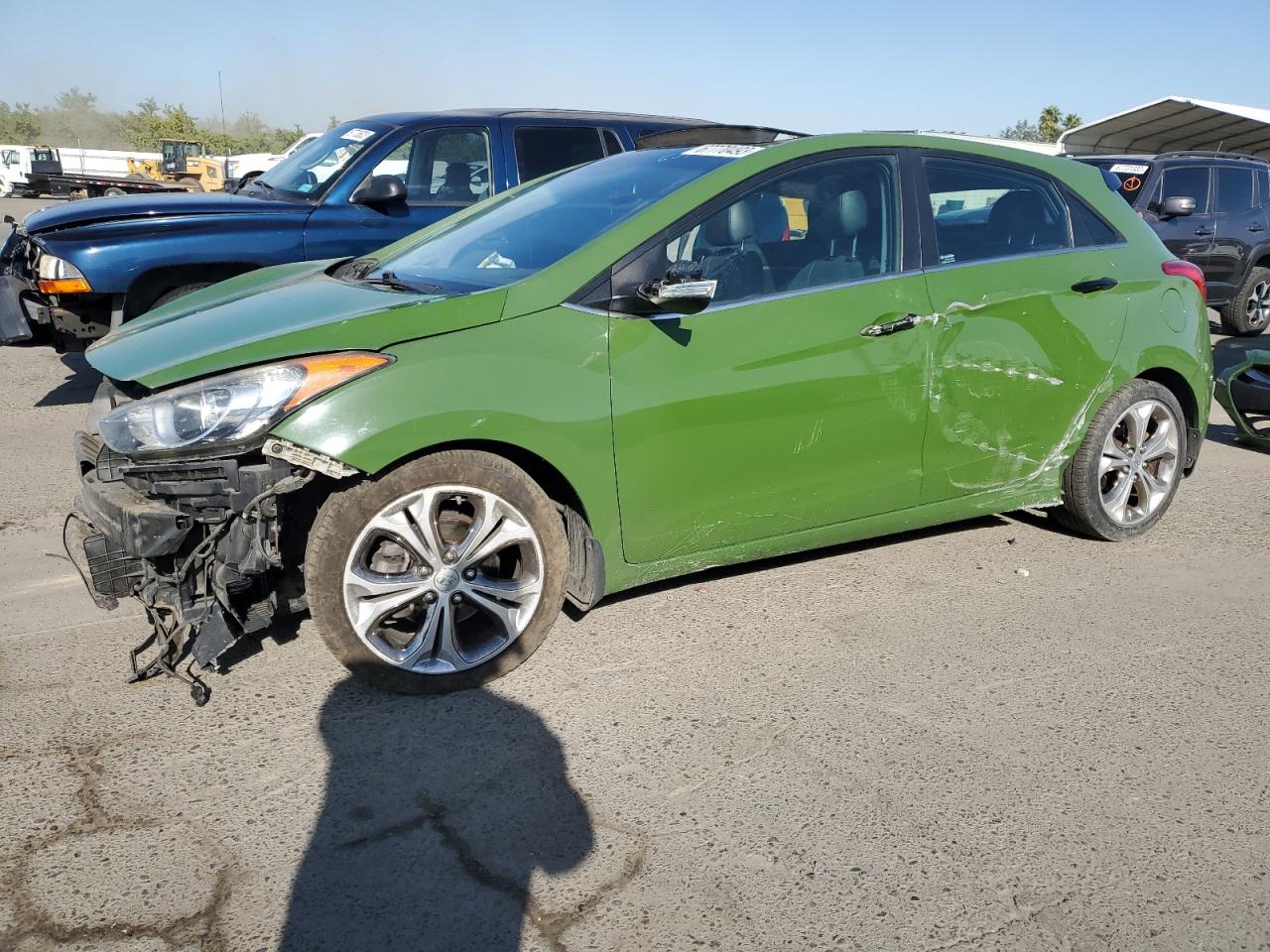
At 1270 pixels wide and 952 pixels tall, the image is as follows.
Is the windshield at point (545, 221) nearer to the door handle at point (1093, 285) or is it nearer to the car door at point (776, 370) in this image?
the car door at point (776, 370)

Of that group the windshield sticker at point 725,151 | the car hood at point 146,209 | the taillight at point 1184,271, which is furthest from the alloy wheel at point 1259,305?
the car hood at point 146,209

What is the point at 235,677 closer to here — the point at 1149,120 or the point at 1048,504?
the point at 1048,504

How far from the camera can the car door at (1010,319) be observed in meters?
4.27

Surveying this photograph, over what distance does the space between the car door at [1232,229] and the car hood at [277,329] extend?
10.3 metres

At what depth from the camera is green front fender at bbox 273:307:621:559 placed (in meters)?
3.20

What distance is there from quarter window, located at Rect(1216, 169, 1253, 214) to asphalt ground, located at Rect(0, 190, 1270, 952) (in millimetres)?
8592

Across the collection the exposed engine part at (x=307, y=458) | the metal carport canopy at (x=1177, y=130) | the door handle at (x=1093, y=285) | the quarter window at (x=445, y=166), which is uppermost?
the metal carport canopy at (x=1177, y=130)

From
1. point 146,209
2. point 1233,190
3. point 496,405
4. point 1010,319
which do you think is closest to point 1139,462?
point 1010,319

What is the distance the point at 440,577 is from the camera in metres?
3.42

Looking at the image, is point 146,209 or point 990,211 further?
point 146,209

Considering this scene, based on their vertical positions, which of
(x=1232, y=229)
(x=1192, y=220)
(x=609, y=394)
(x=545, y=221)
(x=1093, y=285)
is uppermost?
(x=545, y=221)

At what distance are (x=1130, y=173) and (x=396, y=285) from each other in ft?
32.2

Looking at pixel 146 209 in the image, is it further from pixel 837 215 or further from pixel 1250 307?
pixel 1250 307

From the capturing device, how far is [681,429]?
3660 mm
